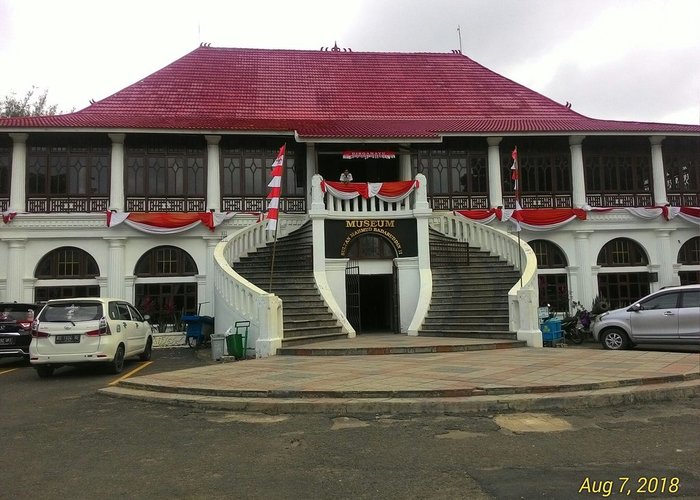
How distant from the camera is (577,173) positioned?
21.7 meters

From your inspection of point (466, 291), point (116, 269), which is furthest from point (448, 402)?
point (116, 269)

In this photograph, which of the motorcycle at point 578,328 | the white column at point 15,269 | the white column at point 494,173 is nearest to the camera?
the motorcycle at point 578,328

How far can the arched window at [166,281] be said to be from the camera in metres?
19.9

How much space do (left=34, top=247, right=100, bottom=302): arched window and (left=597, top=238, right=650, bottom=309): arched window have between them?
19.2 metres

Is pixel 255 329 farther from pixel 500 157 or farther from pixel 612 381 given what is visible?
pixel 500 157

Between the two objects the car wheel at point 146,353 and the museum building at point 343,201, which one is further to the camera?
the museum building at point 343,201

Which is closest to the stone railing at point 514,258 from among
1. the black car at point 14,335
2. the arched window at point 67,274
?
the black car at point 14,335

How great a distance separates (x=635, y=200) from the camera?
A: 21969 millimetres

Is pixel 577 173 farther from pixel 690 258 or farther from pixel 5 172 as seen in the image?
pixel 5 172

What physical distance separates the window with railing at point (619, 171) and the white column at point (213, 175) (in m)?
14.5

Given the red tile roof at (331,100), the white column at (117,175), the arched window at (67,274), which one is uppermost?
the red tile roof at (331,100)
